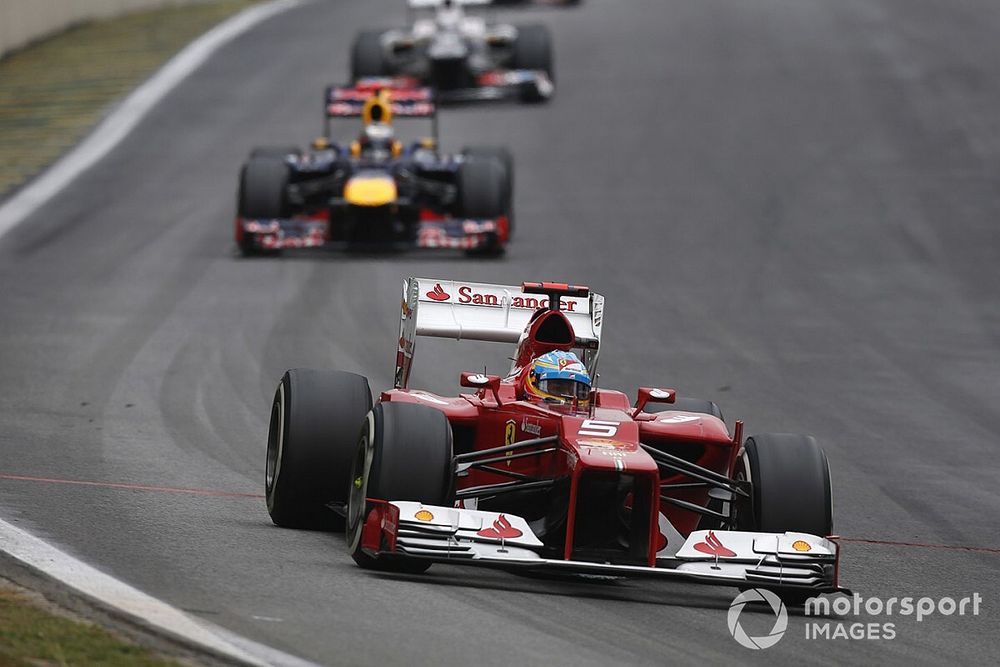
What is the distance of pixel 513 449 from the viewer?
9398mm

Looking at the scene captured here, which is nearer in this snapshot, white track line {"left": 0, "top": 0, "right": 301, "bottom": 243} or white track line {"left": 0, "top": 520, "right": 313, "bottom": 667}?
white track line {"left": 0, "top": 520, "right": 313, "bottom": 667}

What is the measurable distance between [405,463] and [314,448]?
1212 mm

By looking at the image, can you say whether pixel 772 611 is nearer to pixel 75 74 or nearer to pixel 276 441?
pixel 276 441

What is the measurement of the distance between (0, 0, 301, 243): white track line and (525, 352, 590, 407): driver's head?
14.6m

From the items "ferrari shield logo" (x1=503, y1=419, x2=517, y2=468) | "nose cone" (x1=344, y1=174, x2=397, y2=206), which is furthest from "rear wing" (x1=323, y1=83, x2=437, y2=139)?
"ferrari shield logo" (x1=503, y1=419, x2=517, y2=468)

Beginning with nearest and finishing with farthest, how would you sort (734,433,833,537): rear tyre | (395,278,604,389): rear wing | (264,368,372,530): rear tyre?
(734,433,833,537): rear tyre → (264,368,372,530): rear tyre → (395,278,604,389): rear wing

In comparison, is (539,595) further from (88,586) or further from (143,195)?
(143,195)

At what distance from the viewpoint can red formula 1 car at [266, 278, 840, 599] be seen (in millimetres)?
8805

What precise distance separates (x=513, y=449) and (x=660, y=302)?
36.3 feet

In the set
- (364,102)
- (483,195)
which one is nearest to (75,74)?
(364,102)

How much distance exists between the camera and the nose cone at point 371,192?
22.1 meters

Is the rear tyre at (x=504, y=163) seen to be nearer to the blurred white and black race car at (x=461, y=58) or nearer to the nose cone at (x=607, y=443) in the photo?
the blurred white and black race car at (x=461, y=58)

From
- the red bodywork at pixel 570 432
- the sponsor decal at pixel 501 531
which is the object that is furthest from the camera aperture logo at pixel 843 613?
the sponsor decal at pixel 501 531

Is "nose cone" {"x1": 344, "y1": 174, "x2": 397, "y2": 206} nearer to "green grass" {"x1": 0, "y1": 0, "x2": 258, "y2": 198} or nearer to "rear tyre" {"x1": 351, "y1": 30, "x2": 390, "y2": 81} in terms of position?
"green grass" {"x1": 0, "y1": 0, "x2": 258, "y2": 198}
